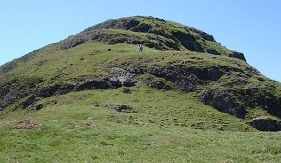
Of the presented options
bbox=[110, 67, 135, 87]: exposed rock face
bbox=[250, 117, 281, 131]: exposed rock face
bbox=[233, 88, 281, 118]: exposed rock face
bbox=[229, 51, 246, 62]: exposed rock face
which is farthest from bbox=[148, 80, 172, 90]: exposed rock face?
bbox=[229, 51, 246, 62]: exposed rock face

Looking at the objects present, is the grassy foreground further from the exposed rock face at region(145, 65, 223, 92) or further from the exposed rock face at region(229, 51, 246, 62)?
the exposed rock face at region(229, 51, 246, 62)

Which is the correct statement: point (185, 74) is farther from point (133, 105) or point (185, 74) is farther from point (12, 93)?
point (12, 93)

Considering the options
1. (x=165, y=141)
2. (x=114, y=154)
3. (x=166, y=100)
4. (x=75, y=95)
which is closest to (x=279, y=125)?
(x=166, y=100)

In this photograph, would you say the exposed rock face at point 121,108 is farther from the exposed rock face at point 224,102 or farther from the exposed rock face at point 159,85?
the exposed rock face at point 224,102

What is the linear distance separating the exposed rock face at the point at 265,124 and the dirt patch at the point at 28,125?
50.3m

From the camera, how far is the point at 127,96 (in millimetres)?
88062

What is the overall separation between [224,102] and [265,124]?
9717mm

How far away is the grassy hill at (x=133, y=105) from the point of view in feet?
120

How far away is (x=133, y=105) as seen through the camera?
265 ft

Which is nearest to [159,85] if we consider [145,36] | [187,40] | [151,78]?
[151,78]

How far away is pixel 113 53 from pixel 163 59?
17012 millimetres

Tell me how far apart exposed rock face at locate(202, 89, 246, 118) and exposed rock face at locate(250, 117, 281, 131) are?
3.65 m

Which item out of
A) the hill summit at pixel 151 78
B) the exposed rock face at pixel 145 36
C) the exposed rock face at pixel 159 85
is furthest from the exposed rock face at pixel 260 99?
the exposed rock face at pixel 145 36

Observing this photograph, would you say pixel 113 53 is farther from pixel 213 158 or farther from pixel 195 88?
pixel 213 158
